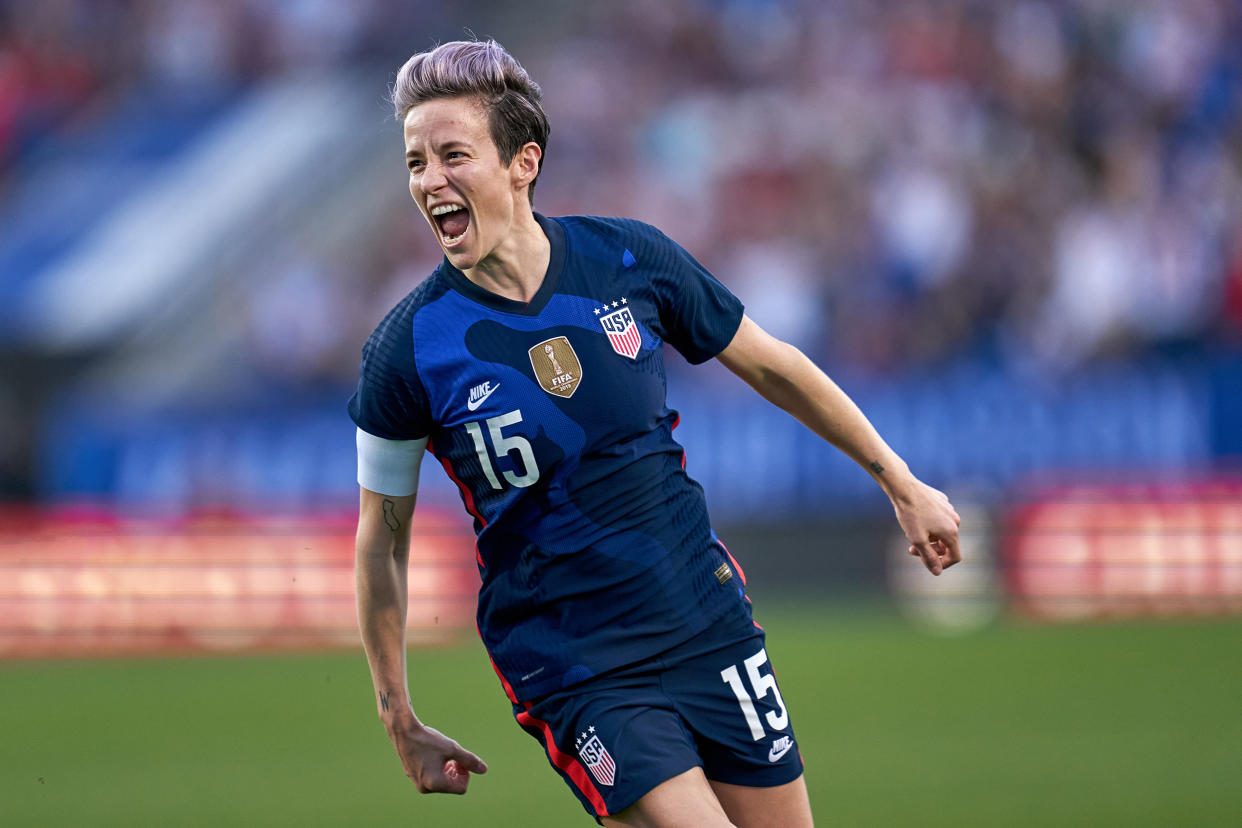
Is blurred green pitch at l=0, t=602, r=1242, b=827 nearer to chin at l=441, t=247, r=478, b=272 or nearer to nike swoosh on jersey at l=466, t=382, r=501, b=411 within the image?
nike swoosh on jersey at l=466, t=382, r=501, b=411

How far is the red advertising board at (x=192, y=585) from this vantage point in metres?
14.6

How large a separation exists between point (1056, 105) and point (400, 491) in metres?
14.2

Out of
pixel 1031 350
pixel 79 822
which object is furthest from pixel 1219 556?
pixel 79 822

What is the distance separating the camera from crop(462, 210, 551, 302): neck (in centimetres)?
423

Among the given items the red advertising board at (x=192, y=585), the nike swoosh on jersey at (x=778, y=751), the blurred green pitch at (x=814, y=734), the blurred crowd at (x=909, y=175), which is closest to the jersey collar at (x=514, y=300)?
the nike swoosh on jersey at (x=778, y=751)

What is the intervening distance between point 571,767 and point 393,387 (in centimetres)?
106

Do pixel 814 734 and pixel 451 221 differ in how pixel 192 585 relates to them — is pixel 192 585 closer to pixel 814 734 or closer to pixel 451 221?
pixel 814 734

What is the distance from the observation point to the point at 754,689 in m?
4.32

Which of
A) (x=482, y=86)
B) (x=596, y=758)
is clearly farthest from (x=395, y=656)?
(x=482, y=86)

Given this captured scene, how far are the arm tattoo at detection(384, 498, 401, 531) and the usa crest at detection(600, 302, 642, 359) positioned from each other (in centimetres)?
69

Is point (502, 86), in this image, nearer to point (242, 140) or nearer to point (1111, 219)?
point (1111, 219)

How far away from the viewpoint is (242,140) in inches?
945

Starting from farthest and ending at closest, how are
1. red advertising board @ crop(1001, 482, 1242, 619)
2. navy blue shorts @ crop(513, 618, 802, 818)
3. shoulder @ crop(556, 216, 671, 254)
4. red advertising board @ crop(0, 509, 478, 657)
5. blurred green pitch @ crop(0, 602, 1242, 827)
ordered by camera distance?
red advertising board @ crop(0, 509, 478, 657) < red advertising board @ crop(1001, 482, 1242, 619) < blurred green pitch @ crop(0, 602, 1242, 827) < shoulder @ crop(556, 216, 671, 254) < navy blue shorts @ crop(513, 618, 802, 818)

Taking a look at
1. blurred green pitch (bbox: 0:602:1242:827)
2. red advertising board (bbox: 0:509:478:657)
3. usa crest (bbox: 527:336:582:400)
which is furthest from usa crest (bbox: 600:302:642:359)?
red advertising board (bbox: 0:509:478:657)
